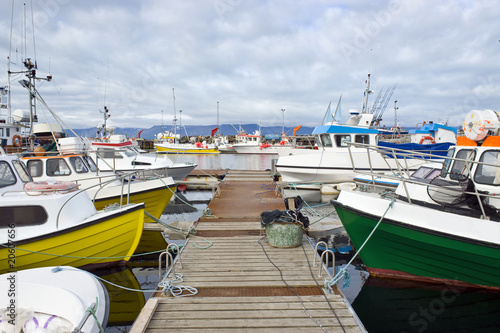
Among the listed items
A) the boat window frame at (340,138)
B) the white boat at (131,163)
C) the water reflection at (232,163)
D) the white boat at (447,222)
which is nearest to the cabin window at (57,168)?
the white boat at (131,163)

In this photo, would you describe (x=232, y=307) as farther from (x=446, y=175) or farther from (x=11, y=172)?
(x=11, y=172)

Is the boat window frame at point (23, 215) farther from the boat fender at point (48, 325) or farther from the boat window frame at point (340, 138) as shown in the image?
the boat window frame at point (340, 138)

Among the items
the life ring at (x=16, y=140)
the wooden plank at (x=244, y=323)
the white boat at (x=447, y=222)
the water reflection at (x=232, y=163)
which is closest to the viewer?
the wooden plank at (x=244, y=323)

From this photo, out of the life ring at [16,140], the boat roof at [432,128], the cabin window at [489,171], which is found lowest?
the cabin window at [489,171]

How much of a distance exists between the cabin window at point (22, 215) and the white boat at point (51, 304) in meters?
1.88

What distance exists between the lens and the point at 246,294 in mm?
4645

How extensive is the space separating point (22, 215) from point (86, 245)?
124 centimetres

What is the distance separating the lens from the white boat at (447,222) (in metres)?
5.37

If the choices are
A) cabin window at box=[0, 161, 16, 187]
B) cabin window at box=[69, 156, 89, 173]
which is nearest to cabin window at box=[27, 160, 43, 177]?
cabin window at box=[69, 156, 89, 173]

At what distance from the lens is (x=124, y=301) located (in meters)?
6.18

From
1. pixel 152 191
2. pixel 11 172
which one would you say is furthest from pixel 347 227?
pixel 11 172

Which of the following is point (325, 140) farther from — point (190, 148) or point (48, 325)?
point (190, 148)

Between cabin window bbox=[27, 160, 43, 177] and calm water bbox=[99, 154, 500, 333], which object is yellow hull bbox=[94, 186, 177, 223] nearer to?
cabin window bbox=[27, 160, 43, 177]

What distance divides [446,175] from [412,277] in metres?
2.16
